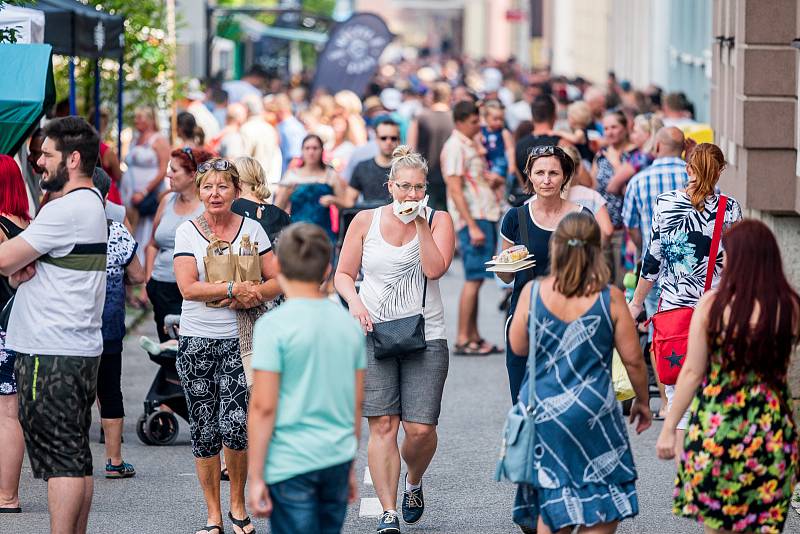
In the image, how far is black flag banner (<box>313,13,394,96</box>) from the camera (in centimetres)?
2430

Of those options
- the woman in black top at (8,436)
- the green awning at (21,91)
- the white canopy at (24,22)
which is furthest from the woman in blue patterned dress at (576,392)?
the white canopy at (24,22)

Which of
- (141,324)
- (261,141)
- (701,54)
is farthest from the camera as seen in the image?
(701,54)

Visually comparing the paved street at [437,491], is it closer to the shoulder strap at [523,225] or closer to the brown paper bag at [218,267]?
the brown paper bag at [218,267]

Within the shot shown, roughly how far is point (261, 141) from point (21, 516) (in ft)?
30.8

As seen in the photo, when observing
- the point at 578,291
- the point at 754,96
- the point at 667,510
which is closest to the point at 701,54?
the point at 754,96

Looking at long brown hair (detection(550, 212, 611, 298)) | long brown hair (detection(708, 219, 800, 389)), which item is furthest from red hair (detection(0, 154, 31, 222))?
long brown hair (detection(708, 219, 800, 389))

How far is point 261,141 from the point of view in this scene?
53.7 feet

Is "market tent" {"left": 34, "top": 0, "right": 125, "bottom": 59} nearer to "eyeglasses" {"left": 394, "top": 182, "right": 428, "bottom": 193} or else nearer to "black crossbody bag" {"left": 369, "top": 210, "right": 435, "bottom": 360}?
"eyeglasses" {"left": 394, "top": 182, "right": 428, "bottom": 193}

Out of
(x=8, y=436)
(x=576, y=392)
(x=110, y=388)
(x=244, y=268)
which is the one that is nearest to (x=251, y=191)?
(x=110, y=388)

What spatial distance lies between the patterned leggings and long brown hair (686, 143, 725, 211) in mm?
2348

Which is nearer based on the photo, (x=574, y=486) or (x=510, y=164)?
(x=574, y=486)

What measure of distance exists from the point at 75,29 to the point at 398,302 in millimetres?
4950

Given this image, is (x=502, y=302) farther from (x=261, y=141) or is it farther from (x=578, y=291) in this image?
(x=578, y=291)

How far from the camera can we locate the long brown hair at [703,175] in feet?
24.1
